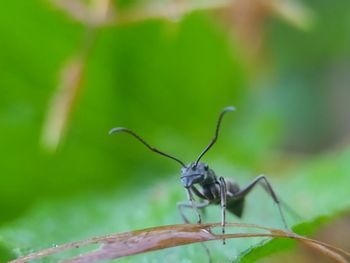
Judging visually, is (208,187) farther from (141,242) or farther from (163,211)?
(141,242)

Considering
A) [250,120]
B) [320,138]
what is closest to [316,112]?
[320,138]

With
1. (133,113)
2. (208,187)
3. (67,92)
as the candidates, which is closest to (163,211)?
(208,187)

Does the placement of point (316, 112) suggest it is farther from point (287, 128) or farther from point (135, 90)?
point (135, 90)

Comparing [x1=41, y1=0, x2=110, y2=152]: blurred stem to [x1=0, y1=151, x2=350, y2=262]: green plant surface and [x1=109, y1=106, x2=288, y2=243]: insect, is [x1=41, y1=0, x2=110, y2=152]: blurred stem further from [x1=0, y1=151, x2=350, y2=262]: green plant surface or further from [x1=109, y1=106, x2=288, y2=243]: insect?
[x1=109, y1=106, x2=288, y2=243]: insect

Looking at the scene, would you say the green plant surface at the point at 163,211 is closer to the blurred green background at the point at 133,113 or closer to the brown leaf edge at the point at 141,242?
the blurred green background at the point at 133,113

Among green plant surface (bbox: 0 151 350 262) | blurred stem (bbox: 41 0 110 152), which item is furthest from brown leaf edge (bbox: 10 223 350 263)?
blurred stem (bbox: 41 0 110 152)
